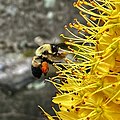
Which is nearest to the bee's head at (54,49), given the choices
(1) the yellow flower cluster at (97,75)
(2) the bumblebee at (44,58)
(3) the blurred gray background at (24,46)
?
(2) the bumblebee at (44,58)

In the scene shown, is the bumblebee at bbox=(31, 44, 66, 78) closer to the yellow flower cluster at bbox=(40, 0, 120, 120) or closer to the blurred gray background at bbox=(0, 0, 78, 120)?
the yellow flower cluster at bbox=(40, 0, 120, 120)

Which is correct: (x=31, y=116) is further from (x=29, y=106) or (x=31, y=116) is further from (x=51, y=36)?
(x=51, y=36)

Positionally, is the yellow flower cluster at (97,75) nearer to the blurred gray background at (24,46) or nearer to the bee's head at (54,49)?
the bee's head at (54,49)

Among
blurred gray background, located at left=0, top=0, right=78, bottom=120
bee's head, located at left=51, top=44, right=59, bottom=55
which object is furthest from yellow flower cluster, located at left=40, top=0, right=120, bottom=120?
blurred gray background, located at left=0, top=0, right=78, bottom=120

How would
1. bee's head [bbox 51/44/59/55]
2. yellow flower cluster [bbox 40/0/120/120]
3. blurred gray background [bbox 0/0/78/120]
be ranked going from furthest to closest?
1. blurred gray background [bbox 0/0/78/120]
2. bee's head [bbox 51/44/59/55]
3. yellow flower cluster [bbox 40/0/120/120]

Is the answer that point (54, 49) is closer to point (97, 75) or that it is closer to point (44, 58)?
point (44, 58)

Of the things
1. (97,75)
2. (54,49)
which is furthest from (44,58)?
(97,75)
